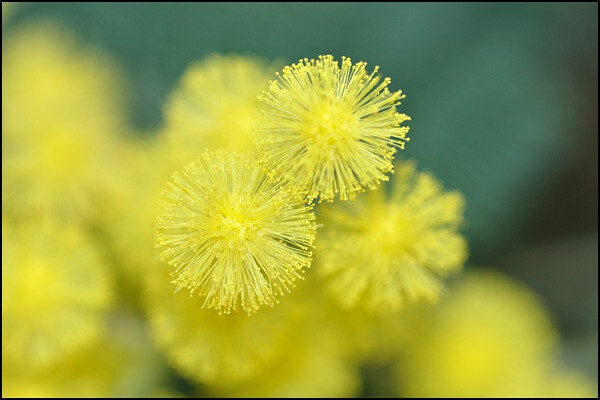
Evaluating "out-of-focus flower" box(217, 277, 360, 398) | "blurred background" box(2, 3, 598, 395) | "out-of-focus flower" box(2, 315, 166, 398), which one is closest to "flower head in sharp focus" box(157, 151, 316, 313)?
"out-of-focus flower" box(217, 277, 360, 398)

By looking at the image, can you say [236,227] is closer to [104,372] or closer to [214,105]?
[214,105]

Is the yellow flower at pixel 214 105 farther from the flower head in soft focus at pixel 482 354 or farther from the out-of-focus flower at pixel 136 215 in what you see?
the flower head in soft focus at pixel 482 354

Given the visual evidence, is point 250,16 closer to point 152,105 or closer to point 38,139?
point 152,105

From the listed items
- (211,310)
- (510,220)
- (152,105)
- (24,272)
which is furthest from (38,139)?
(510,220)

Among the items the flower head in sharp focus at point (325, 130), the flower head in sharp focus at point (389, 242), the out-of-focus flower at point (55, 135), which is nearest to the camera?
the flower head in sharp focus at point (325, 130)

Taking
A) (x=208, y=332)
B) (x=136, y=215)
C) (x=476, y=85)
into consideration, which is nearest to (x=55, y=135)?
(x=136, y=215)

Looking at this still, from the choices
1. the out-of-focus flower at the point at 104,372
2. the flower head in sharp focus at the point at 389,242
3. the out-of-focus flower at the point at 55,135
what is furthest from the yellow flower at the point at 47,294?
the flower head in sharp focus at the point at 389,242
